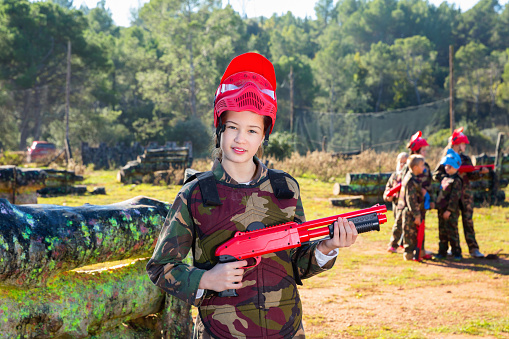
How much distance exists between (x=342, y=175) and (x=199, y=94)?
24201 millimetres

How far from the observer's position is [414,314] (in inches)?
218

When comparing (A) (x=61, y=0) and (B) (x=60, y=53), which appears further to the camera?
(A) (x=61, y=0)

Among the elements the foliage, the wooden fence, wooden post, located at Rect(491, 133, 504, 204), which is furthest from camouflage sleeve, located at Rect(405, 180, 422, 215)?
the foliage

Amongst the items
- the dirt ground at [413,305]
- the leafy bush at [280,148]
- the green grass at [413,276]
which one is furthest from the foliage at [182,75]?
the dirt ground at [413,305]

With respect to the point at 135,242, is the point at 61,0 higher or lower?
higher

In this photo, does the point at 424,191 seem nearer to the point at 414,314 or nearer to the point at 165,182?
the point at 414,314

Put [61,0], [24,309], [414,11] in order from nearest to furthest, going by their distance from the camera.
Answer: [24,309], [414,11], [61,0]

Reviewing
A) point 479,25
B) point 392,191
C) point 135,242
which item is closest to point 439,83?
point 479,25

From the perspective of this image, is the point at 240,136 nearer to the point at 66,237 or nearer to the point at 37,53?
the point at 66,237

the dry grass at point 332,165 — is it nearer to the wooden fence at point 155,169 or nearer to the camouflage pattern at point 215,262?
the wooden fence at point 155,169

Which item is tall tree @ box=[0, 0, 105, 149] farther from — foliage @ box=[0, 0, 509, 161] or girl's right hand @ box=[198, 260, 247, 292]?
girl's right hand @ box=[198, 260, 247, 292]

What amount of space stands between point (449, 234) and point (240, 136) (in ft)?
23.1

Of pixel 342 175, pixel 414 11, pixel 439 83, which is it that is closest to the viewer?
pixel 342 175

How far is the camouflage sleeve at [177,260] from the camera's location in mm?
2043
